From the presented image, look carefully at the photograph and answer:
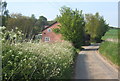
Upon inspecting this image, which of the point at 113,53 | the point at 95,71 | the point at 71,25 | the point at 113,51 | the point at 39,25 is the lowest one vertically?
the point at 95,71

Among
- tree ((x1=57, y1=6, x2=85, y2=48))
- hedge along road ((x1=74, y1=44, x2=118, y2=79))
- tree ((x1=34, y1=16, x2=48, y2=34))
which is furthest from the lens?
tree ((x1=34, y1=16, x2=48, y2=34))

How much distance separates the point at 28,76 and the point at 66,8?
3098 centimetres

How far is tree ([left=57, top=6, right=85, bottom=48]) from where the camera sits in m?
32.4

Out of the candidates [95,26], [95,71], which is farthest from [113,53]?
[95,26]

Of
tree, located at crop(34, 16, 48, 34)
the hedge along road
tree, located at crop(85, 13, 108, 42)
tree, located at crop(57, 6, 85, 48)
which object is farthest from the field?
tree, located at crop(85, 13, 108, 42)

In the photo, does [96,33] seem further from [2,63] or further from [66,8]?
[2,63]

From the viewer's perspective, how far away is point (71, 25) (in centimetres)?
3250

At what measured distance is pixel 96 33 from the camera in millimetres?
65438

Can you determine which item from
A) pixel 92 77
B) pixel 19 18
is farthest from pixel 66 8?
pixel 92 77

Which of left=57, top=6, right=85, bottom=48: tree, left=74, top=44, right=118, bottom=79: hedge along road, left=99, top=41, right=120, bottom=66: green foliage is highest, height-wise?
left=57, top=6, right=85, bottom=48: tree

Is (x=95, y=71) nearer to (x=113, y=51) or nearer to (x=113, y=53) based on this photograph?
(x=113, y=53)

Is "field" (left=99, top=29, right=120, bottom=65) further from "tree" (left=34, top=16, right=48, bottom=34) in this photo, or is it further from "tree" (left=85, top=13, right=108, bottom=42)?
"tree" (left=85, top=13, right=108, bottom=42)

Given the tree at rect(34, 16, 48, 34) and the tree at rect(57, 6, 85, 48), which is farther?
the tree at rect(34, 16, 48, 34)

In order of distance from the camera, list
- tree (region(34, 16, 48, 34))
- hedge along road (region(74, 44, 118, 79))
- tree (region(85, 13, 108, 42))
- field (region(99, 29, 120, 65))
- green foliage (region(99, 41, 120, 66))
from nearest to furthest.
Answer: hedge along road (region(74, 44, 118, 79))
green foliage (region(99, 41, 120, 66))
field (region(99, 29, 120, 65))
tree (region(34, 16, 48, 34))
tree (region(85, 13, 108, 42))
